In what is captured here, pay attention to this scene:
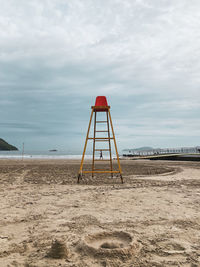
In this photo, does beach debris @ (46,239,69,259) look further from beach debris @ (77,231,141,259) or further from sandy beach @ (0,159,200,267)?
beach debris @ (77,231,141,259)

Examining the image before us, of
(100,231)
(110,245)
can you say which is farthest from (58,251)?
(100,231)

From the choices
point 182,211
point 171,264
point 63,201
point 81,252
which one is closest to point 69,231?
point 81,252

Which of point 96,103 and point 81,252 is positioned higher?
point 96,103

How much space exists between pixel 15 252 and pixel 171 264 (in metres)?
1.98

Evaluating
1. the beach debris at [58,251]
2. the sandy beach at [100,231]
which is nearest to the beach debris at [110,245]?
the sandy beach at [100,231]

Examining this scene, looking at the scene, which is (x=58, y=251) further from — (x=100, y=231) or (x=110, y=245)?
(x=100, y=231)

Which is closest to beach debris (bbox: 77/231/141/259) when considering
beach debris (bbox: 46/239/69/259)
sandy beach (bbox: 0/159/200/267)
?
sandy beach (bbox: 0/159/200/267)

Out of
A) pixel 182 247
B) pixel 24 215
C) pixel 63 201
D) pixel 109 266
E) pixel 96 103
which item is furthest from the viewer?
pixel 96 103

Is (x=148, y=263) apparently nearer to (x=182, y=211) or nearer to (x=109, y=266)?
(x=109, y=266)

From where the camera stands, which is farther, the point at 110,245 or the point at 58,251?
the point at 110,245

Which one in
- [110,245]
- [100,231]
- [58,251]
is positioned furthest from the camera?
[100,231]

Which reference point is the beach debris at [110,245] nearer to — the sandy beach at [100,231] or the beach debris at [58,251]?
the sandy beach at [100,231]

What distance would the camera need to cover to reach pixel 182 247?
273 cm

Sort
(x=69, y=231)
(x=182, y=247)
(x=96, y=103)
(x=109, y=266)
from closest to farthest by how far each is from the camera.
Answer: (x=109, y=266) → (x=182, y=247) → (x=69, y=231) → (x=96, y=103)
